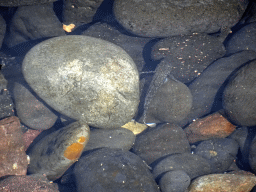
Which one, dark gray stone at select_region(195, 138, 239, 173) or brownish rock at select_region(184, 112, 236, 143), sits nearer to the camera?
dark gray stone at select_region(195, 138, 239, 173)

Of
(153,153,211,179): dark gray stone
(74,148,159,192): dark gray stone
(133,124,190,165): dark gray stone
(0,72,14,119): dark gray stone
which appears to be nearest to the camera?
(74,148,159,192): dark gray stone

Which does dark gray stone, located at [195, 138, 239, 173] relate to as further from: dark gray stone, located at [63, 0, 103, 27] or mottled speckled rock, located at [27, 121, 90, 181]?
dark gray stone, located at [63, 0, 103, 27]

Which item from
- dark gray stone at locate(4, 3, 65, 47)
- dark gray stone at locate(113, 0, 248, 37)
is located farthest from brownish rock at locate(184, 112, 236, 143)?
dark gray stone at locate(4, 3, 65, 47)

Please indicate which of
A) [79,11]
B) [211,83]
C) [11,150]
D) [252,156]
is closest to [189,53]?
[211,83]

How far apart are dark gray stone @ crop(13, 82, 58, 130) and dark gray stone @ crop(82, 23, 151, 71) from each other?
172cm

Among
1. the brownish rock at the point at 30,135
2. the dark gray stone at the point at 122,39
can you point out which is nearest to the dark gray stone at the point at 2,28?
the dark gray stone at the point at 122,39

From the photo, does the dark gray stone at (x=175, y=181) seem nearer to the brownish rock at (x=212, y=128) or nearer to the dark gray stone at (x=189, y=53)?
the brownish rock at (x=212, y=128)

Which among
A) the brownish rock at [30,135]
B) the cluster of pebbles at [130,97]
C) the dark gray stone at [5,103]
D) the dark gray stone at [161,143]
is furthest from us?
the brownish rock at [30,135]

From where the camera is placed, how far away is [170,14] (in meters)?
3.31

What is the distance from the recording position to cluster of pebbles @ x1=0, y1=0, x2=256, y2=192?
8.29 ft

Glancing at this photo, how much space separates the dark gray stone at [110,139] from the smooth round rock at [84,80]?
184 millimetres

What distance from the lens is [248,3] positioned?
362cm

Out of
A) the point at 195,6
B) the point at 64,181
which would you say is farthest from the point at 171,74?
the point at 64,181

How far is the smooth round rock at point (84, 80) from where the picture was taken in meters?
2.68
